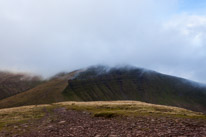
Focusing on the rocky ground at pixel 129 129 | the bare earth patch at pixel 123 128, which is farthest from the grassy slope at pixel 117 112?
the rocky ground at pixel 129 129

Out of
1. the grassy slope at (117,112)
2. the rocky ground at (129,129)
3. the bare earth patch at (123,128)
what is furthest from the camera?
the grassy slope at (117,112)

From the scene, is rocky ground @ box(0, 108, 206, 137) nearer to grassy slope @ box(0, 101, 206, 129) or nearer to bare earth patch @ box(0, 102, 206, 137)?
bare earth patch @ box(0, 102, 206, 137)

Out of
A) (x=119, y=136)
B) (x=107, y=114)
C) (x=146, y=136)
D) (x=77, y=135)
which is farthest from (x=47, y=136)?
(x=107, y=114)

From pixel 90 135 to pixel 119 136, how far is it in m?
3.47

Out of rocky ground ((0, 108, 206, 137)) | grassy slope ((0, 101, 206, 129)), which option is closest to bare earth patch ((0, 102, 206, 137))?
rocky ground ((0, 108, 206, 137))

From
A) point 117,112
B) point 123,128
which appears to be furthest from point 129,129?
point 117,112

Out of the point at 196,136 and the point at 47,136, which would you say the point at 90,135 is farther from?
the point at 196,136

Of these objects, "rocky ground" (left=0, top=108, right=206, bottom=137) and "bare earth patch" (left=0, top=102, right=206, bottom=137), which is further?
"bare earth patch" (left=0, top=102, right=206, bottom=137)

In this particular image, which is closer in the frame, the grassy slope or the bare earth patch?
the bare earth patch

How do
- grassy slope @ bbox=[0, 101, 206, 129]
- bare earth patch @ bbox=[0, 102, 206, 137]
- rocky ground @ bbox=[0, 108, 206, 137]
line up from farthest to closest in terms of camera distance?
1. grassy slope @ bbox=[0, 101, 206, 129]
2. bare earth patch @ bbox=[0, 102, 206, 137]
3. rocky ground @ bbox=[0, 108, 206, 137]

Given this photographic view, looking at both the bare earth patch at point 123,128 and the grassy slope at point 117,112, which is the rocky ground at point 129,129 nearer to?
→ the bare earth patch at point 123,128

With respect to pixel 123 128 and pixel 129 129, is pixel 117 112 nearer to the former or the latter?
pixel 123 128

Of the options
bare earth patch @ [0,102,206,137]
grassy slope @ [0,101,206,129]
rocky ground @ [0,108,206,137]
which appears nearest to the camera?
rocky ground @ [0,108,206,137]

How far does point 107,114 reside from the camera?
38.1m
